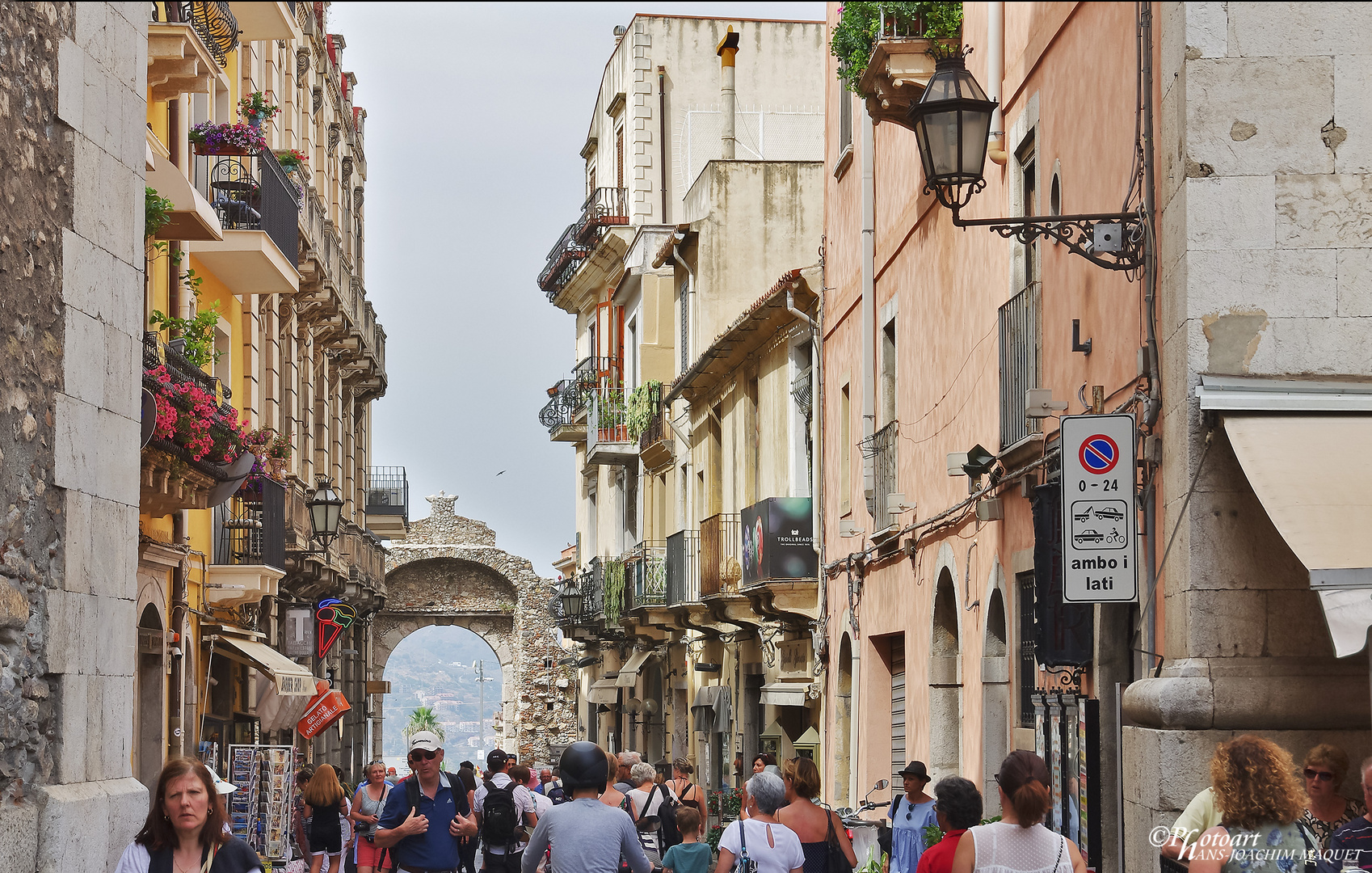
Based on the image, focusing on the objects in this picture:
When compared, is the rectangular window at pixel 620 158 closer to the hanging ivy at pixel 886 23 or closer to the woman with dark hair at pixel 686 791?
the hanging ivy at pixel 886 23

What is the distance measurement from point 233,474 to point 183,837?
10.7 metres

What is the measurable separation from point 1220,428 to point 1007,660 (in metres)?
4.66

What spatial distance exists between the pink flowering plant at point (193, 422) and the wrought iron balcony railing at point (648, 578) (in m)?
13.0

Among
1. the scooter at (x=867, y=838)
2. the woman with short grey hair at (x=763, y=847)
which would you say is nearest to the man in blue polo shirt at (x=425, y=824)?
the woman with short grey hair at (x=763, y=847)

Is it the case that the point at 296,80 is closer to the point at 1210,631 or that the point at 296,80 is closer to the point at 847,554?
the point at 847,554

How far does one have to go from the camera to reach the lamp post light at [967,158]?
8.71m

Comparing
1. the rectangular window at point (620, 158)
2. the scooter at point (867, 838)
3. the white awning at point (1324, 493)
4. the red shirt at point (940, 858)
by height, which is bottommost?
the scooter at point (867, 838)

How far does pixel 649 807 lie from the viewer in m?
12.2

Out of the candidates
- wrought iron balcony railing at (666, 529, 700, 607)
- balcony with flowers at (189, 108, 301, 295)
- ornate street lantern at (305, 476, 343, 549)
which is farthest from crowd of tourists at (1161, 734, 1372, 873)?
wrought iron balcony railing at (666, 529, 700, 607)

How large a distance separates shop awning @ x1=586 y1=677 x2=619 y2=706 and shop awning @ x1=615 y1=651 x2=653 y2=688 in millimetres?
1247

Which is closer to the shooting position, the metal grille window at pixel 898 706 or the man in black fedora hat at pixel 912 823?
the man in black fedora hat at pixel 912 823

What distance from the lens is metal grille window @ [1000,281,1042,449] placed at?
1117cm

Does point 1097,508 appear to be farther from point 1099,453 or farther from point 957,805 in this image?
point 957,805

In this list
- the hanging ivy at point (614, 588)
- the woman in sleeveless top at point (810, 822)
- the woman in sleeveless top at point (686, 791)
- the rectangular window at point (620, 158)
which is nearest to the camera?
the woman in sleeveless top at point (810, 822)
